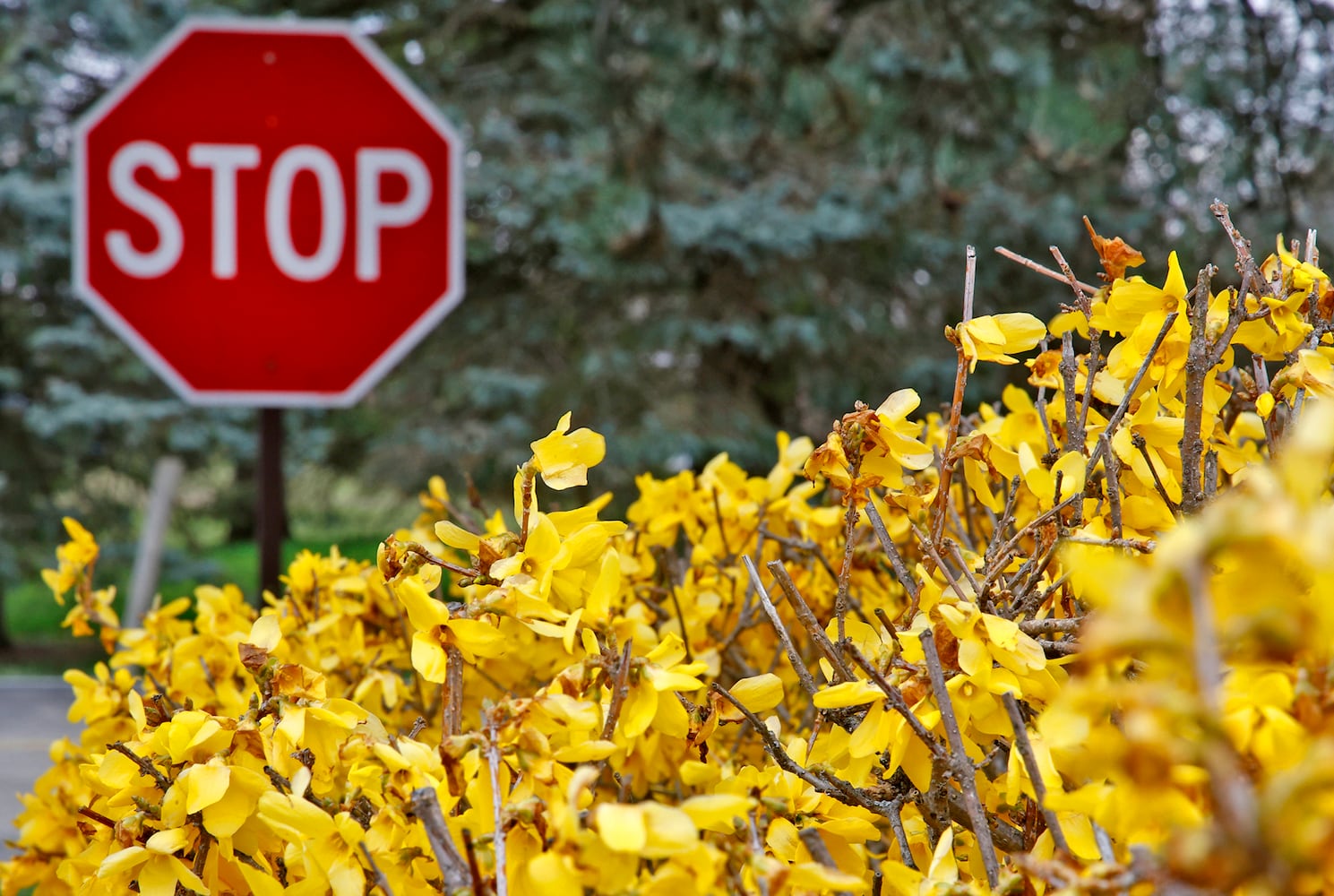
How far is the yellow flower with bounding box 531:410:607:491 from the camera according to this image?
2.09ft

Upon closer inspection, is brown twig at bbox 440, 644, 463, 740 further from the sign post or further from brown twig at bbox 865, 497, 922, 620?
the sign post

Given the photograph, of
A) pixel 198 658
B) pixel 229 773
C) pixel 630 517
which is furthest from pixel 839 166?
pixel 229 773

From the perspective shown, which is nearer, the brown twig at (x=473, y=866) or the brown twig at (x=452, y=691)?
the brown twig at (x=473, y=866)

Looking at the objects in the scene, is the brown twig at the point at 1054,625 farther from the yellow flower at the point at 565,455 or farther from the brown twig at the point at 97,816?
the brown twig at the point at 97,816

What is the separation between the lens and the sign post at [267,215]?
6.09 ft

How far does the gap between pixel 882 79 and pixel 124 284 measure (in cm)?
339

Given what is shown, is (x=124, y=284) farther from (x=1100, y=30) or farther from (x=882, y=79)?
(x=1100, y=30)

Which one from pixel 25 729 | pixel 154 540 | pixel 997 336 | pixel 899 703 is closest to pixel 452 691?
pixel 899 703

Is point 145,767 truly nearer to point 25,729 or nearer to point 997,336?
point 997,336

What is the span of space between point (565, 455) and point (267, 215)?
1.45 m

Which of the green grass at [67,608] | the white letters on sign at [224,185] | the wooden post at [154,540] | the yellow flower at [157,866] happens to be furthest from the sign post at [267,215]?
the green grass at [67,608]

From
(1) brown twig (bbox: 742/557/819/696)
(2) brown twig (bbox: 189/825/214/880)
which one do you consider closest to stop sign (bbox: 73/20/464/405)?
(2) brown twig (bbox: 189/825/214/880)

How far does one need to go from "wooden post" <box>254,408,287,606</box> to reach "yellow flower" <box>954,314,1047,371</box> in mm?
1282

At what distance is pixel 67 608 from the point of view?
5.44 metres
